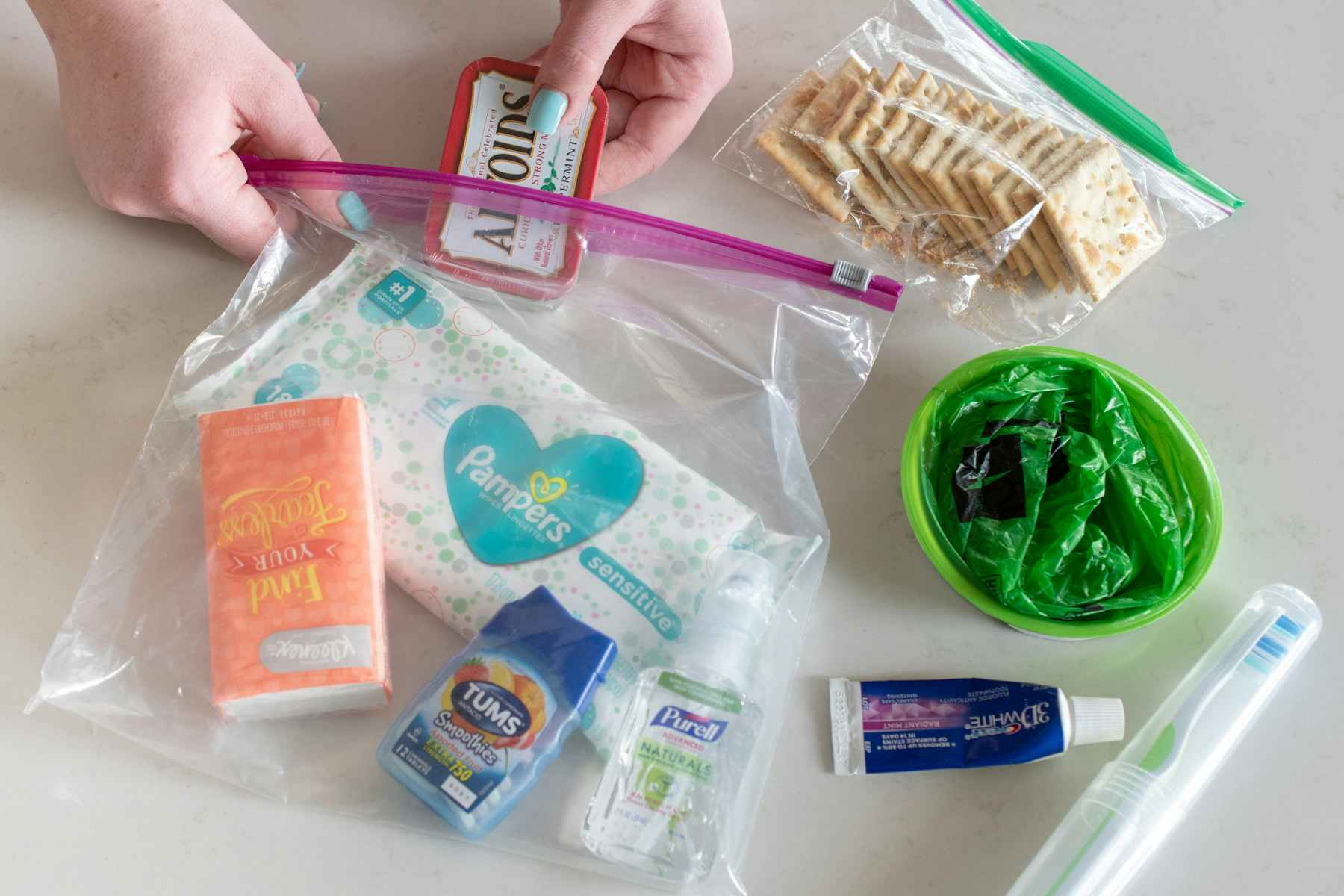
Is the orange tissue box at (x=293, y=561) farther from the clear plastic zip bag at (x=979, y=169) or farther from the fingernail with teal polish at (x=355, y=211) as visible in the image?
the clear plastic zip bag at (x=979, y=169)

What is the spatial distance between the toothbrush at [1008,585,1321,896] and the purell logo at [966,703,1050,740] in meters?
0.05

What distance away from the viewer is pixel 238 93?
761mm

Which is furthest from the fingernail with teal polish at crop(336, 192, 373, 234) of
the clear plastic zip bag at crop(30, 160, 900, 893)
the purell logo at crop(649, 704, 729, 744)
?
the purell logo at crop(649, 704, 729, 744)

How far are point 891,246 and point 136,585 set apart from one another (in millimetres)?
586

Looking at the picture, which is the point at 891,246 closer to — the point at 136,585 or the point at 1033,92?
the point at 1033,92

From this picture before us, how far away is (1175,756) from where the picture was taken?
69 centimetres

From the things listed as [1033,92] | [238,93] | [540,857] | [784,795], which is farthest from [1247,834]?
[238,93]

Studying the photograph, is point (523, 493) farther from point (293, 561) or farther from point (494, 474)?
point (293, 561)

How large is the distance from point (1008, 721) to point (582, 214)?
0.45 metres

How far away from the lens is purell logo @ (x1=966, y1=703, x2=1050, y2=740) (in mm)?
699

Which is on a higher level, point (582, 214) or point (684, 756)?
point (582, 214)

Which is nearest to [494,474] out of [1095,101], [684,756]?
[684,756]

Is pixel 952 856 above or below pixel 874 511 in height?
below

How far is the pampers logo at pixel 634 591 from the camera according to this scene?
698 mm
